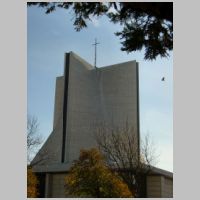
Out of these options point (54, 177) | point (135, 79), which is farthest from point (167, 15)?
point (135, 79)

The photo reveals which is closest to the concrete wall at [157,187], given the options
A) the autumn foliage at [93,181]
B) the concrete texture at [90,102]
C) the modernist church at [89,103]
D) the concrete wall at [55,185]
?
the concrete wall at [55,185]

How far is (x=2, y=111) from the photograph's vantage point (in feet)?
9.04

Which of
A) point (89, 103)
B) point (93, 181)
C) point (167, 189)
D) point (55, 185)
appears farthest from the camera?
point (89, 103)

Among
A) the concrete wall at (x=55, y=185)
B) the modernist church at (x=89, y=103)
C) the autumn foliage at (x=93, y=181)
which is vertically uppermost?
the modernist church at (x=89, y=103)

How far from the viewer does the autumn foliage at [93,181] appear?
8.57 m

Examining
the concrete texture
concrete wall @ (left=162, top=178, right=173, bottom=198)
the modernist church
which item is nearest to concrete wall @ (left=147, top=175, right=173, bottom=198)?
concrete wall @ (left=162, top=178, right=173, bottom=198)

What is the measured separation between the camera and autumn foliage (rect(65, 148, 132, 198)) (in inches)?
337

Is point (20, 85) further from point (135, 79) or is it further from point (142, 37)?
point (135, 79)

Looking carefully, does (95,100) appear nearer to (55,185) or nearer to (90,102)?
(90,102)

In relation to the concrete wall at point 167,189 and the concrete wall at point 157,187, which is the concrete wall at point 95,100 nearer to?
the concrete wall at point 167,189

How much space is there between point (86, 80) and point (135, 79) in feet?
9.39

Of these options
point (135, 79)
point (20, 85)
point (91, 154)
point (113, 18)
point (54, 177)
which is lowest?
point (54, 177)

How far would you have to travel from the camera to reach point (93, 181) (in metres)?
8.96

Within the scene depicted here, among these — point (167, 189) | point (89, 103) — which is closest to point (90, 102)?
point (89, 103)
